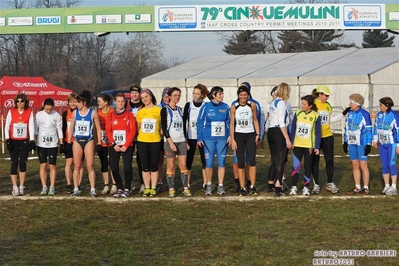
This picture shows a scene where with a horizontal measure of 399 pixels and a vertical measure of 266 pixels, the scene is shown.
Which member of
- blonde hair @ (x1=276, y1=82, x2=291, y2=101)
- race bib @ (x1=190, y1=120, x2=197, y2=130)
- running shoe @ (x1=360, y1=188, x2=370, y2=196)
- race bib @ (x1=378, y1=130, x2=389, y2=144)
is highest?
blonde hair @ (x1=276, y1=82, x2=291, y2=101)

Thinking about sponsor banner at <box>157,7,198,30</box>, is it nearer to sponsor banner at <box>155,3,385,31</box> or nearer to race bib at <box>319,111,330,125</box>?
sponsor banner at <box>155,3,385,31</box>

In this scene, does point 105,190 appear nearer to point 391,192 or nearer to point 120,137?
point 120,137

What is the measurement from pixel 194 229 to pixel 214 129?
357cm

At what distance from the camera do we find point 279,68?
124 ft

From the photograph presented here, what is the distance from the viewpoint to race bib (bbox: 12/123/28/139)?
13.4m

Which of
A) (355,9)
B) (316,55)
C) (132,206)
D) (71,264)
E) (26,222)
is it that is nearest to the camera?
(71,264)

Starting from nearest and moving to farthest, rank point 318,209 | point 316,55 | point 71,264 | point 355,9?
point 71,264
point 318,209
point 355,9
point 316,55

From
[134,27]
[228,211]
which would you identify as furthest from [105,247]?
[134,27]

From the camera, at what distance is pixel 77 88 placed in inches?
2665

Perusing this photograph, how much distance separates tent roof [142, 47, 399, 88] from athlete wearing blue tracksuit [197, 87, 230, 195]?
20287 millimetres

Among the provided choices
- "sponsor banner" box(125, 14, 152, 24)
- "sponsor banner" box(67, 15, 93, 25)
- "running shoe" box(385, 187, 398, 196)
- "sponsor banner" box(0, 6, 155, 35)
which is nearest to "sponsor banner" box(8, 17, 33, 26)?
"sponsor banner" box(0, 6, 155, 35)

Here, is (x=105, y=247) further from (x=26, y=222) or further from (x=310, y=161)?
(x=310, y=161)

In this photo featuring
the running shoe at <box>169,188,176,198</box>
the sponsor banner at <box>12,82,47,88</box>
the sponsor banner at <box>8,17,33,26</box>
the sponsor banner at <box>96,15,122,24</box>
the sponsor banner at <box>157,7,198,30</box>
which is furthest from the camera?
the sponsor banner at <box>12,82,47,88</box>

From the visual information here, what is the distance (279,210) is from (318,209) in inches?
22.1
